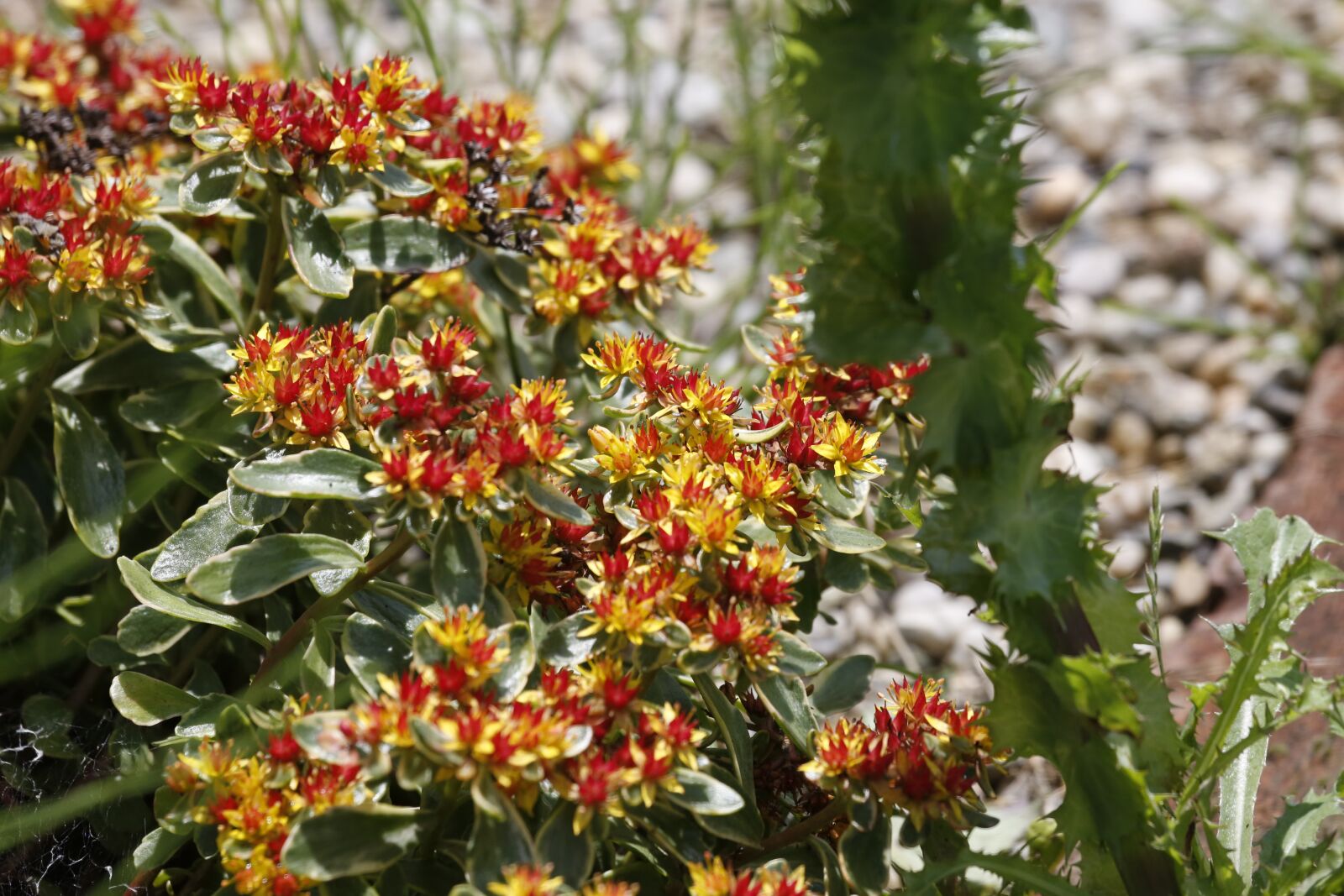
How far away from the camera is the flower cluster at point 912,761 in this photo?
1143 mm

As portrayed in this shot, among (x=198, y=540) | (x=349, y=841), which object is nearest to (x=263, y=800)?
(x=349, y=841)

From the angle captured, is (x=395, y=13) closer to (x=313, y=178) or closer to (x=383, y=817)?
(x=313, y=178)

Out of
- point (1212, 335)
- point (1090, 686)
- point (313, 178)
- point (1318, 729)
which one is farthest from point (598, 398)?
point (1212, 335)

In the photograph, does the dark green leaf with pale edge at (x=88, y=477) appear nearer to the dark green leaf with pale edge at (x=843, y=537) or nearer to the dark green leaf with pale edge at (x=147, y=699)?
the dark green leaf with pale edge at (x=147, y=699)

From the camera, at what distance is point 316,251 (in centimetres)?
141

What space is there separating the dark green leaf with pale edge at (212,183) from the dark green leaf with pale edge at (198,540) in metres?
0.33

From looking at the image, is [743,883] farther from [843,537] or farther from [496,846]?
[843,537]

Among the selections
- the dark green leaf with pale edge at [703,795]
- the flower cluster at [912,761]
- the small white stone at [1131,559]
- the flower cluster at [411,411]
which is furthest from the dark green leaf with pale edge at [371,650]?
the small white stone at [1131,559]

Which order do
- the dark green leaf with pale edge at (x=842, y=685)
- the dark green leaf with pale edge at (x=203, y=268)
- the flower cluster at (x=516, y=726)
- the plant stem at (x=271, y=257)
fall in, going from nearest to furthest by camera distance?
the flower cluster at (x=516, y=726) → the dark green leaf with pale edge at (x=842, y=685) → the plant stem at (x=271, y=257) → the dark green leaf with pale edge at (x=203, y=268)

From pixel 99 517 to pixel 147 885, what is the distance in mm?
401

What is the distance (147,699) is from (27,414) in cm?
48

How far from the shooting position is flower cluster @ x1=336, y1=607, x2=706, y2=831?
3.23 ft

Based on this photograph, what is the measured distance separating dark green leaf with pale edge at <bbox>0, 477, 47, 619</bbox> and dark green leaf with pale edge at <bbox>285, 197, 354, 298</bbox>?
0.43 meters

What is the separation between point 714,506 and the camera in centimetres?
115
